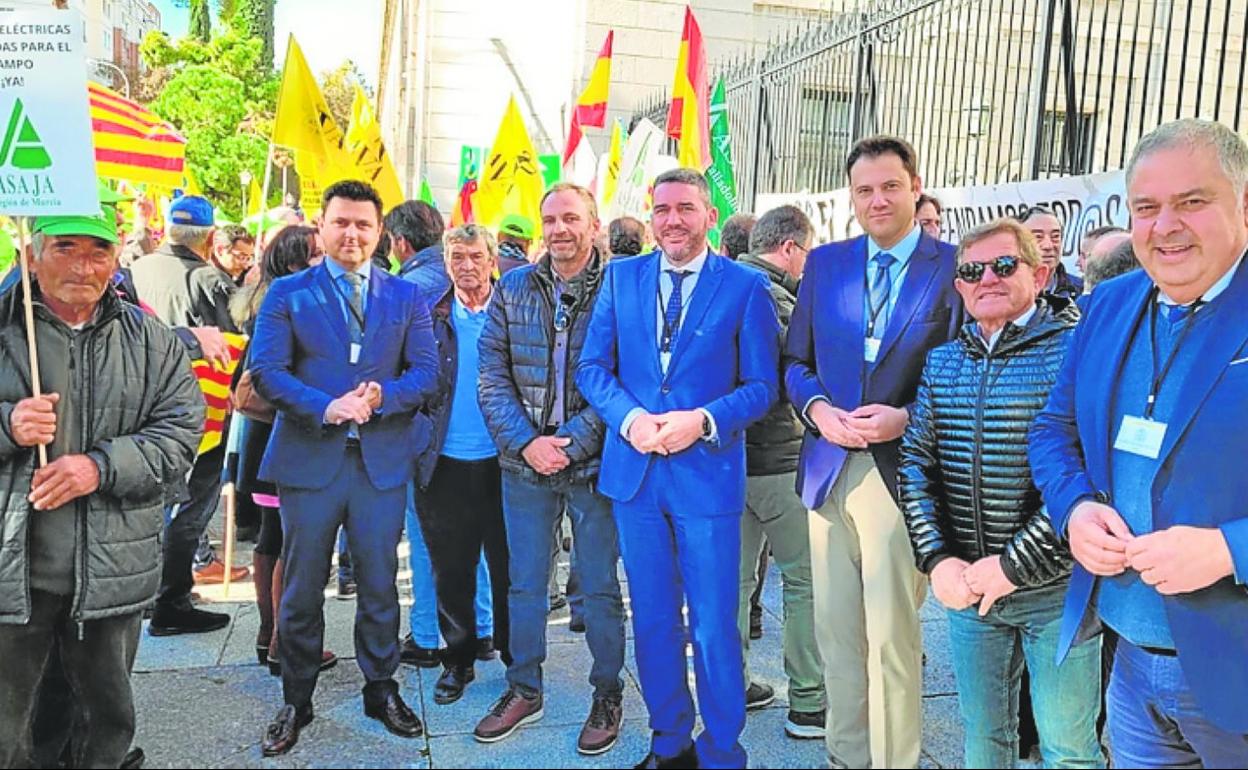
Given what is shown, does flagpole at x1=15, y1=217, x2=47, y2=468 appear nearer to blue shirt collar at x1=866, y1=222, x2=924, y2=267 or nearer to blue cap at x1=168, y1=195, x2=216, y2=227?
Answer: blue shirt collar at x1=866, y1=222, x2=924, y2=267

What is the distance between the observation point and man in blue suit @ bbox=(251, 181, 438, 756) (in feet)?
12.5

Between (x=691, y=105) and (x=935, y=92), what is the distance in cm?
197

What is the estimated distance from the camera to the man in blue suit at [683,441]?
11.5 feet

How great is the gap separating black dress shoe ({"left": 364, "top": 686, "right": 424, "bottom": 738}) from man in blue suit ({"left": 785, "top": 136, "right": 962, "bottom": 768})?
1697 millimetres

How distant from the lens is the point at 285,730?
380cm

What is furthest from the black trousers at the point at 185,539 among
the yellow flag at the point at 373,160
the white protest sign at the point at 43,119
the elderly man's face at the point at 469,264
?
the yellow flag at the point at 373,160

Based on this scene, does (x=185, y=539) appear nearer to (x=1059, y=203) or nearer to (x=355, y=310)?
(x=355, y=310)

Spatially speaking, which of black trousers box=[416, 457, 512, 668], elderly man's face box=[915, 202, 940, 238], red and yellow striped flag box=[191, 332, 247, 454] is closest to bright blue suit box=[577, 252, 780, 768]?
black trousers box=[416, 457, 512, 668]

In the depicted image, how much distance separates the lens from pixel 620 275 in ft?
12.4

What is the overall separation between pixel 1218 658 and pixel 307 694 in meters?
3.23

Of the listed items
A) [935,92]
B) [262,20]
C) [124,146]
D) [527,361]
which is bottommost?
[527,361]

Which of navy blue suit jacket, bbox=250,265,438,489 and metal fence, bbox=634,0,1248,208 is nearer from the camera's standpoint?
navy blue suit jacket, bbox=250,265,438,489

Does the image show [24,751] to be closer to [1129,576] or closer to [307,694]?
[307,694]

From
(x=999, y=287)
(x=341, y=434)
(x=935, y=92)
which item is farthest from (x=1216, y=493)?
(x=935, y=92)
